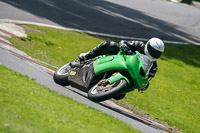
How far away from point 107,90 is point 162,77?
6675 millimetres

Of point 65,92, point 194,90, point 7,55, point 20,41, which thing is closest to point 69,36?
point 20,41

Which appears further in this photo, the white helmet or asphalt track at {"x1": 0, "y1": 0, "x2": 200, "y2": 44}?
asphalt track at {"x1": 0, "y1": 0, "x2": 200, "y2": 44}

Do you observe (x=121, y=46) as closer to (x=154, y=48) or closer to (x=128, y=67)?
(x=128, y=67)

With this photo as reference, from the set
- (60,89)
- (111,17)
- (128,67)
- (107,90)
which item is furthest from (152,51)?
(111,17)

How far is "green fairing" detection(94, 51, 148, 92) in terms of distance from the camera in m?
8.86

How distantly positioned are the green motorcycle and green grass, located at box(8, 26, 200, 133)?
1.81m

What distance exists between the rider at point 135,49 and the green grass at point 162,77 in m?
1.67

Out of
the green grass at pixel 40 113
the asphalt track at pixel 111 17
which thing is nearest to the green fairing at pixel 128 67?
the green grass at pixel 40 113

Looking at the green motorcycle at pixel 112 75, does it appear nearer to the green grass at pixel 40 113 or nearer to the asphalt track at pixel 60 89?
the asphalt track at pixel 60 89

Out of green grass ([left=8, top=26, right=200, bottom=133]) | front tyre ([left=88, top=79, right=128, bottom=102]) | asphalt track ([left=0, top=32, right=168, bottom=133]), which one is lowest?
green grass ([left=8, top=26, right=200, bottom=133])

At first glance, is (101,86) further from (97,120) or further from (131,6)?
(131,6)

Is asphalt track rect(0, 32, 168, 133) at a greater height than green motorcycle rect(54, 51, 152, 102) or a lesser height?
lesser

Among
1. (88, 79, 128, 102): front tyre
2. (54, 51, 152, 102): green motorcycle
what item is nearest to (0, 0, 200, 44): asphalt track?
(54, 51, 152, 102): green motorcycle

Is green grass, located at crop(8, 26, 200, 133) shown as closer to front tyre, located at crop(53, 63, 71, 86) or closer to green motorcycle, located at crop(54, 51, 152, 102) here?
front tyre, located at crop(53, 63, 71, 86)
